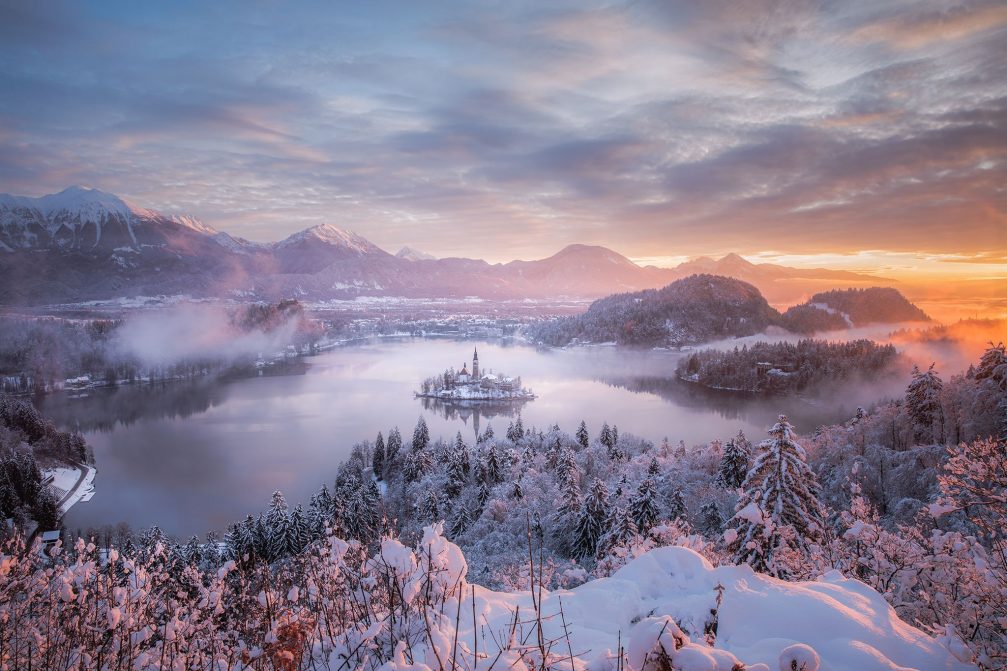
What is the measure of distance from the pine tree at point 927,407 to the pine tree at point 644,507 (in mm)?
13417

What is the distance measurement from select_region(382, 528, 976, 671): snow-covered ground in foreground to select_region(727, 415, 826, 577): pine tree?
407 cm

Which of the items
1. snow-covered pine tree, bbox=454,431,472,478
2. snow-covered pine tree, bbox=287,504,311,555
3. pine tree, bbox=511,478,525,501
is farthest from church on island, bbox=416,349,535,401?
snow-covered pine tree, bbox=287,504,311,555

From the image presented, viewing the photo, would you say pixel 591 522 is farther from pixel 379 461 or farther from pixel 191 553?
pixel 379 461

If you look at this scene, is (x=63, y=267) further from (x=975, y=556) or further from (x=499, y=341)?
(x=975, y=556)

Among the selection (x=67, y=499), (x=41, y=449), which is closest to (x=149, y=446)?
(x=41, y=449)

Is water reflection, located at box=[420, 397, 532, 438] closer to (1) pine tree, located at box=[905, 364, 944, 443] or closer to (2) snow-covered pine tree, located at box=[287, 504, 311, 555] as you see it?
(2) snow-covered pine tree, located at box=[287, 504, 311, 555]

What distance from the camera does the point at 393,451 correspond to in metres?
34.8

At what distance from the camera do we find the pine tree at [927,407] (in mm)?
20141

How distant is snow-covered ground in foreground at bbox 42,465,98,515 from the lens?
28.4m

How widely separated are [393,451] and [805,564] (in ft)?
102

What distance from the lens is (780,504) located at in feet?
28.2

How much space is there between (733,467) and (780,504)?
583 inches

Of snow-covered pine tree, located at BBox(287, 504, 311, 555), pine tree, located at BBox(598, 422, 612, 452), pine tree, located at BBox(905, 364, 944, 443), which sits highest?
pine tree, located at BBox(905, 364, 944, 443)

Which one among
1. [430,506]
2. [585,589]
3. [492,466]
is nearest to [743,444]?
[492,466]
